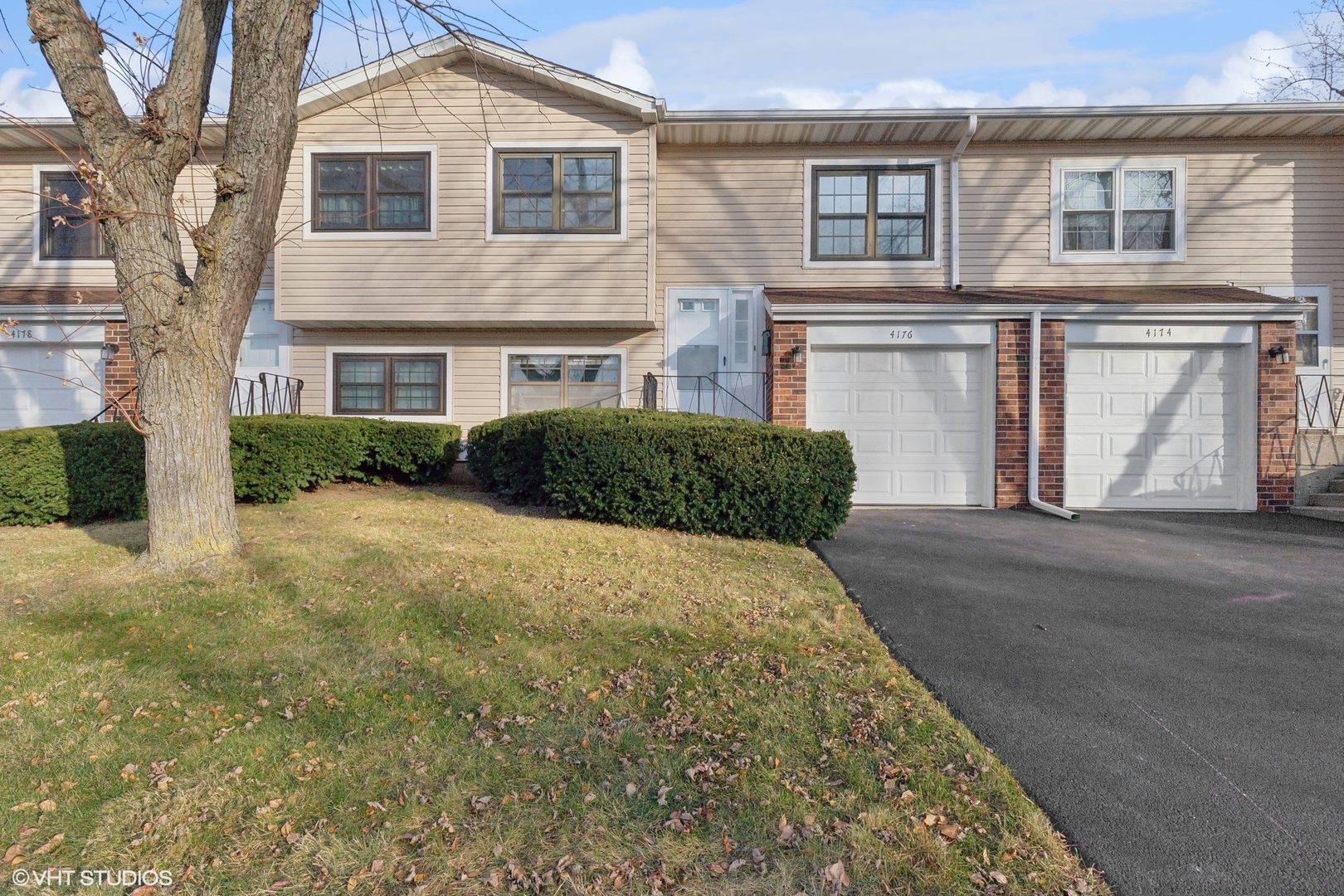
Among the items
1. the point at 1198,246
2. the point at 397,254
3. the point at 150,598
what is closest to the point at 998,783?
the point at 150,598

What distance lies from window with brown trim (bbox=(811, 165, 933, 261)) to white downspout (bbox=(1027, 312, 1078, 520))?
2.21m

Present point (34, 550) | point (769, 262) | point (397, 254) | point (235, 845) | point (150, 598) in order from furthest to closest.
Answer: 1. point (769, 262)
2. point (397, 254)
3. point (34, 550)
4. point (150, 598)
5. point (235, 845)

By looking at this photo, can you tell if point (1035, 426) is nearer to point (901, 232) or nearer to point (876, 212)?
point (901, 232)

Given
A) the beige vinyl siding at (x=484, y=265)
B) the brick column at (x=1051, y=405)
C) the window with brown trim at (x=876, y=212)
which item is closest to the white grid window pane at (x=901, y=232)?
the window with brown trim at (x=876, y=212)

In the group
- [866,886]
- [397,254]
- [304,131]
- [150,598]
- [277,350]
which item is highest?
[304,131]

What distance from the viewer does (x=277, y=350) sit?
11.6 meters

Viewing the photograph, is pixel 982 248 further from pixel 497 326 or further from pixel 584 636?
pixel 584 636

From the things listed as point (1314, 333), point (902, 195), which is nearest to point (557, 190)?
point (902, 195)

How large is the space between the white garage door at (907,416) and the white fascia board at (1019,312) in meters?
0.48

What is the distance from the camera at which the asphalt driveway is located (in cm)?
275

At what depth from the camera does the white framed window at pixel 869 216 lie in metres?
11.3

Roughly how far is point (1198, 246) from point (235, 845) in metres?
13.0

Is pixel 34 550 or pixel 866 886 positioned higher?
pixel 34 550

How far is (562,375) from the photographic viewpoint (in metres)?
11.5
